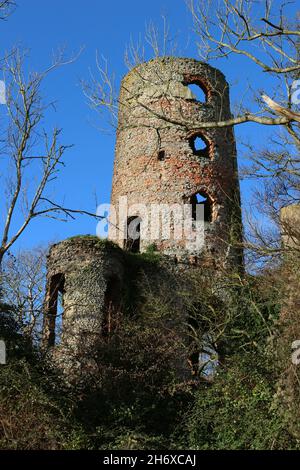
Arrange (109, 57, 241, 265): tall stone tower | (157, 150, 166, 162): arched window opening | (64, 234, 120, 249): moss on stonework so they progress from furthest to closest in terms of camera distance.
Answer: (157, 150, 166, 162): arched window opening < (109, 57, 241, 265): tall stone tower < (64, 234, 120, 249): moss on stonework

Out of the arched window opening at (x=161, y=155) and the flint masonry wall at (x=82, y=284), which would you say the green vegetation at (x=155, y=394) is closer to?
the flint masonry wall at (x=82, y=284)

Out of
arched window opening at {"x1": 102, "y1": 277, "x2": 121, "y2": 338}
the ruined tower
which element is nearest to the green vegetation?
arched window opening at {"x1": 102, "y1": 277, "x2": 121, "y2": 338}

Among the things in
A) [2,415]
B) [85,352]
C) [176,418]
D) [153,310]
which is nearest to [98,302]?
[153,310]

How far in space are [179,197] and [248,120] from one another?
7.09m

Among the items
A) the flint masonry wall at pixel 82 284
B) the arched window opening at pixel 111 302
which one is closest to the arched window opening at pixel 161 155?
the flint masonry wall at pixel 82 284

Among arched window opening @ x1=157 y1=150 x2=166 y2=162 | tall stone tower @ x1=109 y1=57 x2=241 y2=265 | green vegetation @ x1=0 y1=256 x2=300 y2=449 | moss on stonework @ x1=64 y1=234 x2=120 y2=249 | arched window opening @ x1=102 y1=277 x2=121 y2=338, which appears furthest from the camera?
arched window opening @ x1=157 y1=150 x2=166 y2=162

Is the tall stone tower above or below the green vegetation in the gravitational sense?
above

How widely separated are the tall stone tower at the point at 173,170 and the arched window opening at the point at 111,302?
6.24 feet

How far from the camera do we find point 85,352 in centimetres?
1152

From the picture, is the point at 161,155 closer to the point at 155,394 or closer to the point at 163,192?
the point at 163,192

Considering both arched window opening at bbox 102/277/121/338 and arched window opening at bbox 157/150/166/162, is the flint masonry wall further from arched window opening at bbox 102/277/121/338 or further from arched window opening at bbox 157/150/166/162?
arched window opening at bbox 157/150/166/162

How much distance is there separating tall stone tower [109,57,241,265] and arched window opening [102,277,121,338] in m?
1.90

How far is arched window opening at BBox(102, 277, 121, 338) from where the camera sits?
13620mm
